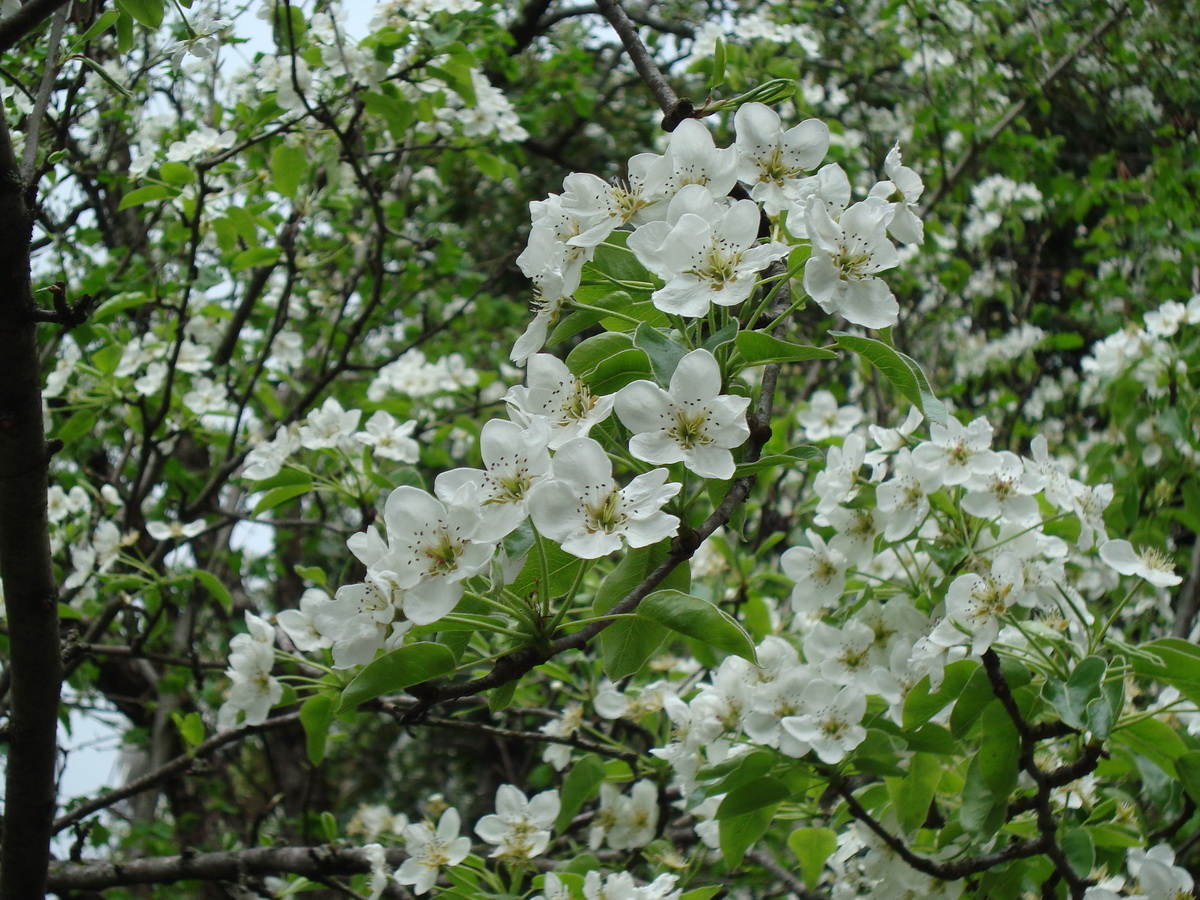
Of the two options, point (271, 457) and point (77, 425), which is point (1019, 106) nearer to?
point (271, 457)

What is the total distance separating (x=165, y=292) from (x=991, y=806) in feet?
7.35

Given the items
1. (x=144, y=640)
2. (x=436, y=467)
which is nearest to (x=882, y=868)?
(x=144, y=640)

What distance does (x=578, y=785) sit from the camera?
1.79 metres

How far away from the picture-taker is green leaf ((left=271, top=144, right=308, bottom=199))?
2312 mm

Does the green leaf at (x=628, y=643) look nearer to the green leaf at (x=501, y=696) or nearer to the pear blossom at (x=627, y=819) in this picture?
the green leaf at (x=501, y=696)

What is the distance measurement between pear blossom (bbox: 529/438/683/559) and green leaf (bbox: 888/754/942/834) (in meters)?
0.72

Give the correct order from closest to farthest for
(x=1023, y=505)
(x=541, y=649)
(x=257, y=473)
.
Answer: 1. (x=541, y=649)
2. (x=1023, y=505)
3. (x=257, y=473)

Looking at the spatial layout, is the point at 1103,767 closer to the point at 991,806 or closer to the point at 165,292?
the point at 991,806

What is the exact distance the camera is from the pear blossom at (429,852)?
5.48 feet

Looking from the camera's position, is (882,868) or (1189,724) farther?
(1189,724)

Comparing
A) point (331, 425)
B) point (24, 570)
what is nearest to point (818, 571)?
point (331, 425)

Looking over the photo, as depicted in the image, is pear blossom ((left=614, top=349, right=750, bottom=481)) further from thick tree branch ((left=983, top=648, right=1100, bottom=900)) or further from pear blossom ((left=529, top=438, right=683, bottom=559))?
thick tree branch ((left=983, top=648, right=1100, bottom=900))

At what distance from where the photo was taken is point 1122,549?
60.8 inches

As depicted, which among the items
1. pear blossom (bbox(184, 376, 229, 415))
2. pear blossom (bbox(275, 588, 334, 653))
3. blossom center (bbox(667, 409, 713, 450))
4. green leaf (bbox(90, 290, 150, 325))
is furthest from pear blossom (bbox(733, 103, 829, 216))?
pear blossom (bbox(184, 376, 229, 415))
